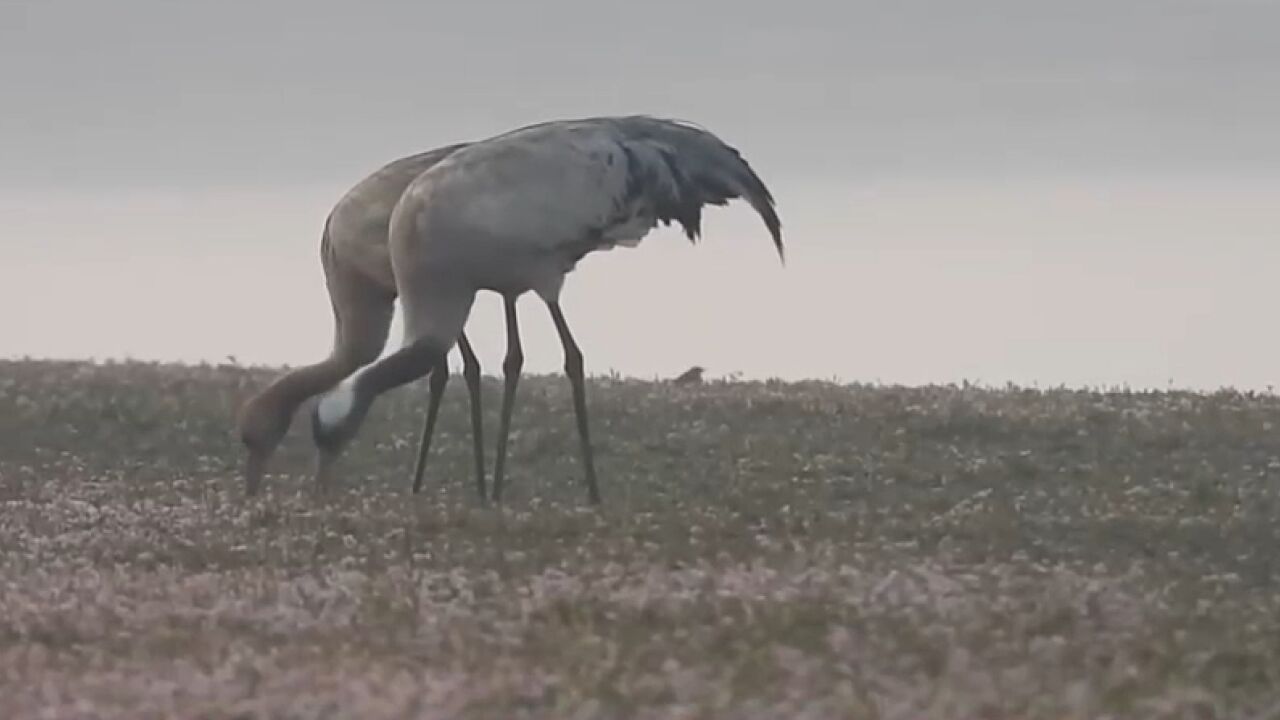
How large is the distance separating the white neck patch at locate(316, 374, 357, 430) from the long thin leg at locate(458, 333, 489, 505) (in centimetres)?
91

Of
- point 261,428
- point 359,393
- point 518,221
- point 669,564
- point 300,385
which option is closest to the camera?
point 669,564

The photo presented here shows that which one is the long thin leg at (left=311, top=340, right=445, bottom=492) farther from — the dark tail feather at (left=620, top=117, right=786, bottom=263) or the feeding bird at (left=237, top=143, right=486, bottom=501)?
the dark tail feather at (left=620, top=117, right=786, bottom=263)

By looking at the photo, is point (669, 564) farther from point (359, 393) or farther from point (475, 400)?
point (475, 400)

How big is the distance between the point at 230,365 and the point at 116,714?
63.4 ft

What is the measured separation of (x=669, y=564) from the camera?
40.5 feet

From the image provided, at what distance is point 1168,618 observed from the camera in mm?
10359

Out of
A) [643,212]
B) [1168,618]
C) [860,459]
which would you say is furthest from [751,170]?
[1168,618]

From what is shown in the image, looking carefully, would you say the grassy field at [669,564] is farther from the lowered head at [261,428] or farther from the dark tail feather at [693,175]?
the dark tail feather at [693,175]

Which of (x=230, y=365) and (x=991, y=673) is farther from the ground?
(x=230, y=365)

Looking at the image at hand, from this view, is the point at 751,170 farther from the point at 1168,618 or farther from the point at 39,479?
the point at 1168,618

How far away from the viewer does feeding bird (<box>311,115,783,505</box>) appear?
16.7 metres

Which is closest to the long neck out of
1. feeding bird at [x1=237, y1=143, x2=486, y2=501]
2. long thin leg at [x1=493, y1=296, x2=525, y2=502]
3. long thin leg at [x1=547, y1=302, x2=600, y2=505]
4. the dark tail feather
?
feeding bird at [x1=237, y1=143, x2=486, y2=501]

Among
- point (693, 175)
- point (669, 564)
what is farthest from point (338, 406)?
point (669, 564)

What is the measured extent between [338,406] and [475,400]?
1.17m
